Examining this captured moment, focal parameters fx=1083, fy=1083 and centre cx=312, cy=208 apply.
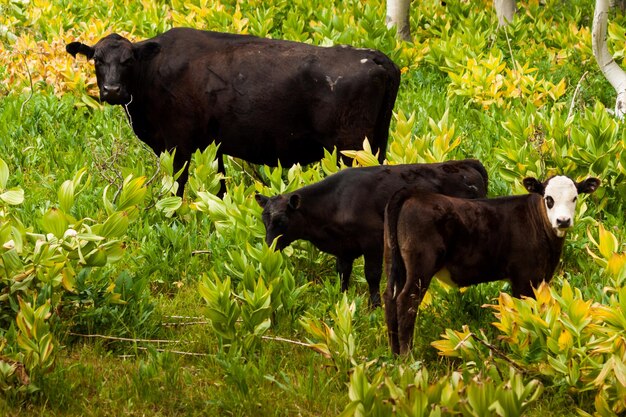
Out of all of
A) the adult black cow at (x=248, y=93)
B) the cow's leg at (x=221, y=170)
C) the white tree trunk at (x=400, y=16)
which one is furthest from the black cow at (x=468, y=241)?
the white tree trunk at (x=400, y=16)

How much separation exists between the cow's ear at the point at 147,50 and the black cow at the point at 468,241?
4028 millimetres

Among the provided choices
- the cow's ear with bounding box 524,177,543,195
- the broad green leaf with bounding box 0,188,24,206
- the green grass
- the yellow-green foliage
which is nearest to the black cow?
the cow's ear with bounding box 524,177,543,195

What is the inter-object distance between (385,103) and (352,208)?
221cm

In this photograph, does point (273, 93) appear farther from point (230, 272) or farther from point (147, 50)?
point (230, 272)

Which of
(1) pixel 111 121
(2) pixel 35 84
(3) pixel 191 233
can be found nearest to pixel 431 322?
(3) pixel 191 233

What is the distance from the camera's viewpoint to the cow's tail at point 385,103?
9539mm

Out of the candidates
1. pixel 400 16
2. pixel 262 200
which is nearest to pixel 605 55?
pixel 400 16

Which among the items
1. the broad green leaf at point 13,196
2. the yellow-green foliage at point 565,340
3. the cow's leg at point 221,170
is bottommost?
the cow's leg at point 221,170

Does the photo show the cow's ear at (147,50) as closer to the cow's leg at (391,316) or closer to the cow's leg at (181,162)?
the cow's leg at (181,162)

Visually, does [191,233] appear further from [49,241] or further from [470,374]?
[470,374]

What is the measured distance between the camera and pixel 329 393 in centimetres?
619

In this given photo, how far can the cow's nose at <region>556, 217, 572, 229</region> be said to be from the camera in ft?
22.0

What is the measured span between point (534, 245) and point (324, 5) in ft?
31.4

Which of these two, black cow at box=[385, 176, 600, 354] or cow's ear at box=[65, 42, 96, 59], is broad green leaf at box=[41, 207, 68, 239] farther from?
cow's ear at box=[65, 42, 96, 59]
